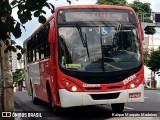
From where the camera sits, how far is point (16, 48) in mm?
7191

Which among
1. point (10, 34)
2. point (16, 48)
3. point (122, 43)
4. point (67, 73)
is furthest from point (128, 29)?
point (10, 34)

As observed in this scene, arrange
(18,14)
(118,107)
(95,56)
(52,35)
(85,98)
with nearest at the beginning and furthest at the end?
(18,14) → (85,98) → (95,56) → (52,35) → (118,107)

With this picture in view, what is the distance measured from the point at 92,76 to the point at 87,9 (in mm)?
2177

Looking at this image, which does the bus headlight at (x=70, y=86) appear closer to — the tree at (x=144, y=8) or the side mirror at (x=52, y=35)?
the side mirror at (x=52, y=35)

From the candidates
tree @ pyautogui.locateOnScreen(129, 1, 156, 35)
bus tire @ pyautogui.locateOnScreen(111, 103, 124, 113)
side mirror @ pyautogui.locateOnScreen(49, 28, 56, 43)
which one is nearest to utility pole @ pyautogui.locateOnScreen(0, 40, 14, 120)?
side mirror @ pyautogui.locateOnScreen(49, 28, 56, 43)

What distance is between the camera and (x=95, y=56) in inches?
472

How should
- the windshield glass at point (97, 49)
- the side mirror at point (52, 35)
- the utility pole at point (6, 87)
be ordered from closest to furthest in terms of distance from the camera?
the utility pole at point (6, 87) < the windshield glass at point (97, 49) < the side mirror at point (52, 35)

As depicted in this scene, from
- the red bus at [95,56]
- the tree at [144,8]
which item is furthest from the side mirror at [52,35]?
the tree at [144,8]

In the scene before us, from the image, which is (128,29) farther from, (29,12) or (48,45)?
(29,12)

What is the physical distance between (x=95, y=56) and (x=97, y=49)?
234mm

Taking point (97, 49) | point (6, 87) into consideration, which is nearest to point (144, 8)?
point (97, 49)

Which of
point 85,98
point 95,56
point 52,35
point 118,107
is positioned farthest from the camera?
point 118,107

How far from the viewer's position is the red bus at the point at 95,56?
11.8 metres

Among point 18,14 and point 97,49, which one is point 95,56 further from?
point 18,14
